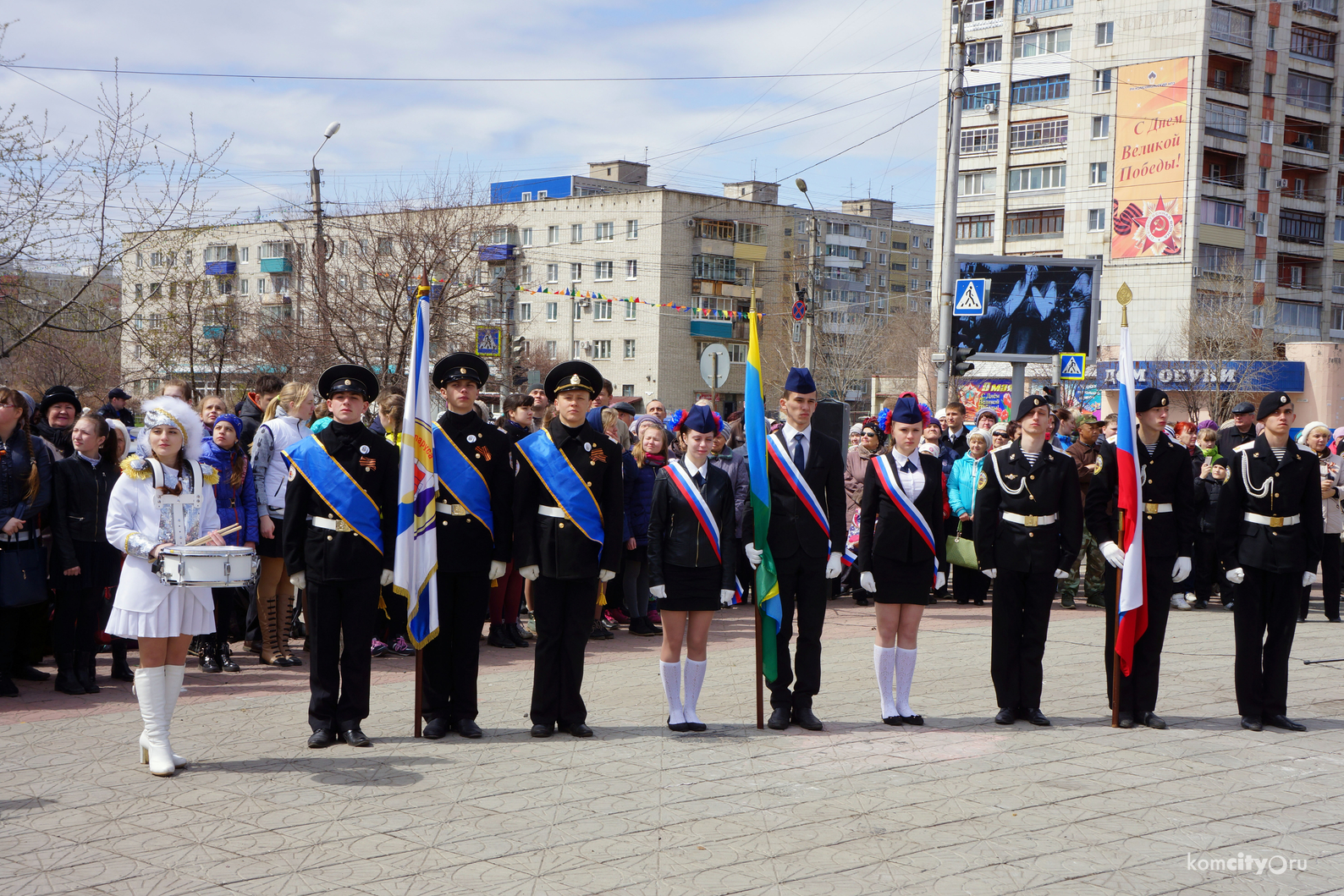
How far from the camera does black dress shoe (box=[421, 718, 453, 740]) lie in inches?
279

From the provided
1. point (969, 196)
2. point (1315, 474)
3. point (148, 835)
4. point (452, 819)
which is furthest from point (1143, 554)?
point (969, 196)

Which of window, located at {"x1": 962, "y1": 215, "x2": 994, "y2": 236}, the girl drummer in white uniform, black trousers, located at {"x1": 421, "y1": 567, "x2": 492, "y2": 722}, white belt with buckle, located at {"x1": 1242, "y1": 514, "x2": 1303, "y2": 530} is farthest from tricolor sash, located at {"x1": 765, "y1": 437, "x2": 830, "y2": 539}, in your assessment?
window, located at {"x1": 962, "y1": 215, "x2": 994, "y2": 236}

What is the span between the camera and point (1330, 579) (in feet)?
36.7

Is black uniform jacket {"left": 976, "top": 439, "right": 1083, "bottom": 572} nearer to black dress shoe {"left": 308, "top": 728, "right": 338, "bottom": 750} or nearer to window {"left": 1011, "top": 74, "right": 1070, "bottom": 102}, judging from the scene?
black dress shoe {"left": 308, "top": 728, "right": 338, "bottom": 750}

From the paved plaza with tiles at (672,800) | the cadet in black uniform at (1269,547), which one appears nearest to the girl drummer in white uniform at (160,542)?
the paved plaza with tiles at (672,800)

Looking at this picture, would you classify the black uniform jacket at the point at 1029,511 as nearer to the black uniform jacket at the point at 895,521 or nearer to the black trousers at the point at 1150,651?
the black uniform jacket at the point at 895,521

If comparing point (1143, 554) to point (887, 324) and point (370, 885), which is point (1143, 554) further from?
point (887, 324)

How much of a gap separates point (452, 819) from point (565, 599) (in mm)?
1913

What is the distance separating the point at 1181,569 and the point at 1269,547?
0.68 meters

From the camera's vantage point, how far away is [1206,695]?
28.6 ft

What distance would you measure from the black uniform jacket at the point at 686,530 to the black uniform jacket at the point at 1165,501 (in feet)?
8.11

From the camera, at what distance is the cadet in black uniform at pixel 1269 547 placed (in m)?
7.72

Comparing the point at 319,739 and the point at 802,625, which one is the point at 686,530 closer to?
the point at 802,625

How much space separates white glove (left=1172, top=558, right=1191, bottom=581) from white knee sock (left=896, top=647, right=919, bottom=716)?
5.87 feet
